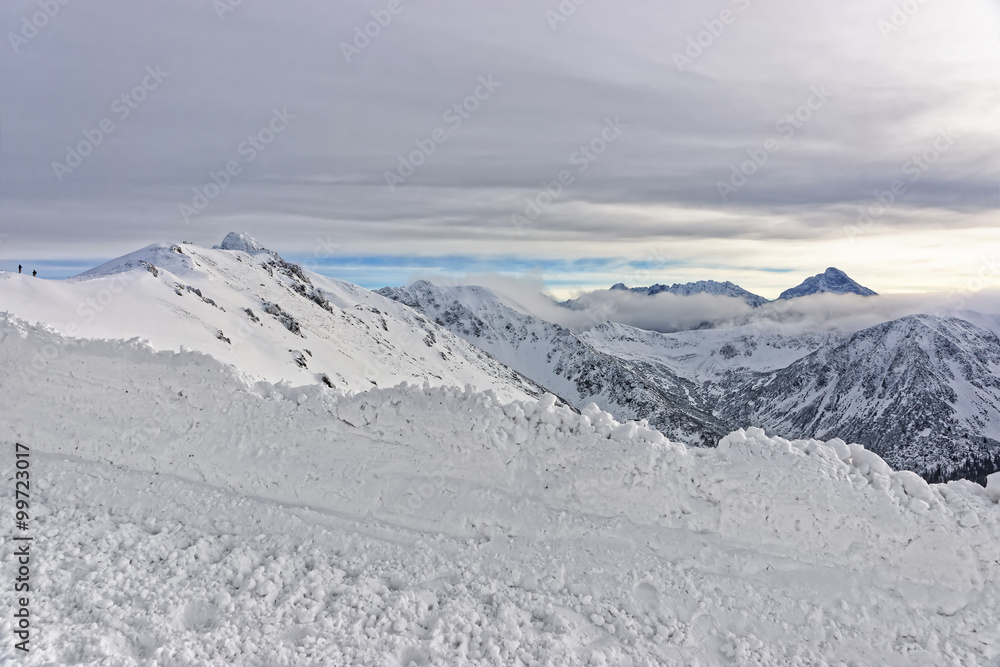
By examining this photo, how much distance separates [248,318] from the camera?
92438 mm

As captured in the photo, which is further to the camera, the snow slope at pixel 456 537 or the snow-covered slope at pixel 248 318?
the snow-covered slope at pixel 248 318

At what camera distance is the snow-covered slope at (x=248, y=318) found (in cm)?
4434

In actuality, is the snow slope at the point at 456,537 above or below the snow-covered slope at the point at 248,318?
below

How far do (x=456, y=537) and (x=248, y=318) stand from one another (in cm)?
8898

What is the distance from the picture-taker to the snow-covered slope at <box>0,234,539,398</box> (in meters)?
44.3

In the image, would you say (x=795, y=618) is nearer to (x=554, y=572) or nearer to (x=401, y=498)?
(x=554, y=572)

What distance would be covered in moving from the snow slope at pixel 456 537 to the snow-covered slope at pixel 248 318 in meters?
12.6

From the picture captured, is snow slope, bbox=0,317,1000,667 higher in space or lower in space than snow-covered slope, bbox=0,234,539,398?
lower

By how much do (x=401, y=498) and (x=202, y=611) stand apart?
4010 mm

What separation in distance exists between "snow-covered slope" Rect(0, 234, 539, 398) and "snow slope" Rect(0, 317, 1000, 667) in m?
12.6

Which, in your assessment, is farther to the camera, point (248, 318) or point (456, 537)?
A: point (248, 318)

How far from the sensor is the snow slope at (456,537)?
360 inches

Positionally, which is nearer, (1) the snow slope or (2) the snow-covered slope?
(1) the snow slope

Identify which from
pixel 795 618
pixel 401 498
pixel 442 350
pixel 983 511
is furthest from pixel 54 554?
pixel 442 350
